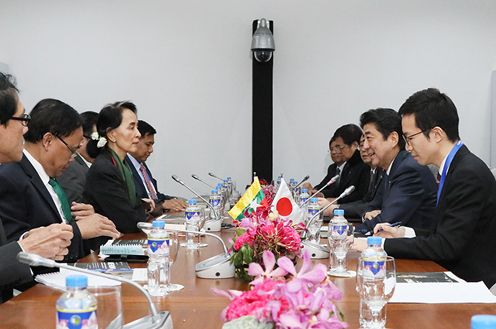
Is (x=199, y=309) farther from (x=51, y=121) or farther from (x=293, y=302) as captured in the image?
(x=51, y=121)

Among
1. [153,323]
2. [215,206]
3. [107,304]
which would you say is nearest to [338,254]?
[153,323]

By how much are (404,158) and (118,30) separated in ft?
13.7

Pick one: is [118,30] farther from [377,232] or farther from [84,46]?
[377,232]

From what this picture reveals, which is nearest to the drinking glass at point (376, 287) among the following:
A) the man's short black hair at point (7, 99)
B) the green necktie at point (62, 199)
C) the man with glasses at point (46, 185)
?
the man's short black hair at point (7, 99)

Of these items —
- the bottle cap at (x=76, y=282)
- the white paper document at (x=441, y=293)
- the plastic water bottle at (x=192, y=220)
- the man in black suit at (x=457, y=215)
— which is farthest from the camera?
the plastic water bottle at (x=192, y=220)

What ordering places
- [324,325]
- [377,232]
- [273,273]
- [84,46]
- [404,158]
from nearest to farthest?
[324,325] → [273,273] → [377,232] → [404,158] → [84,46]

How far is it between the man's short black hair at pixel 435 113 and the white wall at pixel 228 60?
13.8 feet

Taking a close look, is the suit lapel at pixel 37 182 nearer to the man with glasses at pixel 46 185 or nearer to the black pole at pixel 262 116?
the man with glasses at pixel 46 185

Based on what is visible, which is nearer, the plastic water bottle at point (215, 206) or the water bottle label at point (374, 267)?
the water bottle label at point (374, 267)

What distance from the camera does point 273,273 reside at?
1.13m

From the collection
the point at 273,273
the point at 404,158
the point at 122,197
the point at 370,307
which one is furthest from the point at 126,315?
the point at 404,158

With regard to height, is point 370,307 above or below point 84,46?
below

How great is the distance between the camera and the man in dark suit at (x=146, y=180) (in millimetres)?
5016

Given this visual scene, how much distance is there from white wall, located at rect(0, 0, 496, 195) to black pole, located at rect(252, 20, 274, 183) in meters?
0.12
